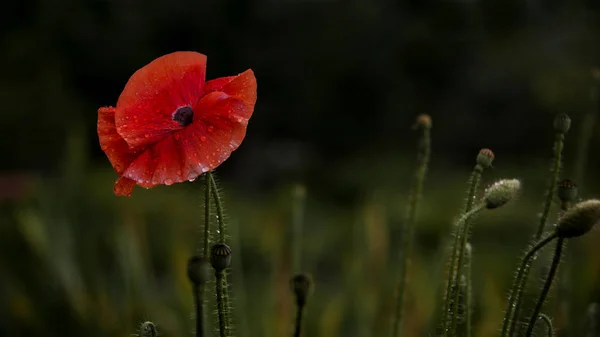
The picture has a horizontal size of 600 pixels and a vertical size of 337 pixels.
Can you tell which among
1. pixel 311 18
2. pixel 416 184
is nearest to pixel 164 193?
pixel 311 18

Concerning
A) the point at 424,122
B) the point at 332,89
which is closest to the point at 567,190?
the point at 424,122

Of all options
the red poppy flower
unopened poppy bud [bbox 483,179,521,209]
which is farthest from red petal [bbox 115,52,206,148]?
unopened poppy bud [bbox 483,179,521,209]

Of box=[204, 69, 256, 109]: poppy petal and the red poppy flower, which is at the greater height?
box=[204, 69, 256, 109]: poppy petal

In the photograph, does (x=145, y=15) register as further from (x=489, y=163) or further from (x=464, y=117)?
(x=489, y=163)

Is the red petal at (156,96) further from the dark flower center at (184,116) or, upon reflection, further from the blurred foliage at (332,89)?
the blurred foliage at (332,89)

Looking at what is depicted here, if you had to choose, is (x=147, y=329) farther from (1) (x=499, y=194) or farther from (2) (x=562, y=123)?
(2) (x=562, y=123)

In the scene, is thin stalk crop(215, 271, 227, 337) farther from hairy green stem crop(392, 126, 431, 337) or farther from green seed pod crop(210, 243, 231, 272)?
hairy green stem crop(392, 126, 431, 337)
